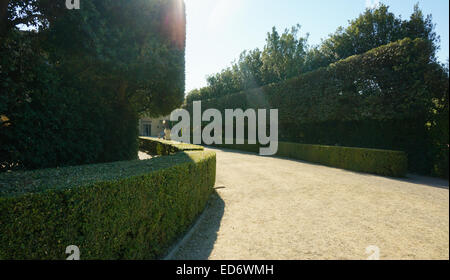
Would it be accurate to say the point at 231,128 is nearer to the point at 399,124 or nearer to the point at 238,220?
the point at 399,124

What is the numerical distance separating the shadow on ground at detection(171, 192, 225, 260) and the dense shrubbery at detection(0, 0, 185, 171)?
392 centimetres

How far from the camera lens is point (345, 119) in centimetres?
1364

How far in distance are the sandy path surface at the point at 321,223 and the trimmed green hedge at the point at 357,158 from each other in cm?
246

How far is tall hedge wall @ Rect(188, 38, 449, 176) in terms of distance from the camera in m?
10.0

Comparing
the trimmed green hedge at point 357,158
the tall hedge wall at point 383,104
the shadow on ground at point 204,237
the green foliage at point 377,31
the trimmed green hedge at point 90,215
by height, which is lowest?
the shadow on ground at point 204,237

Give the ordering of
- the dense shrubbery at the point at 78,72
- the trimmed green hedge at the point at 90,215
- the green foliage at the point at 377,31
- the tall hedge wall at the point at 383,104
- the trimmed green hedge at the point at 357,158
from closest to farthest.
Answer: the trimmed green hedge at the point at 90,215
the dense shrubbery at the point at 78,72
the trimmed green hedge at the point at 357,158
the tall hedge wall at the point at 383,104
the green foliage at the point at 377,31

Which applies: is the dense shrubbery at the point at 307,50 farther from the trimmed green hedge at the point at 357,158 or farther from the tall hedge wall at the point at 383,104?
the trimmed green hedge at the point at 357,158

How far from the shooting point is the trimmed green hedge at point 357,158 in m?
9.54

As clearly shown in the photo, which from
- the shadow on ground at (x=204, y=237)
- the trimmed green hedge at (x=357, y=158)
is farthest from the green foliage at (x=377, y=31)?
the shadow on ground at (x=204, y=237)

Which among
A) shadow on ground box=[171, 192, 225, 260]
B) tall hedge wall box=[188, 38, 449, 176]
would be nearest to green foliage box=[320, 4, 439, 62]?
tall hedge wall box=[188, 38, 449, 176]

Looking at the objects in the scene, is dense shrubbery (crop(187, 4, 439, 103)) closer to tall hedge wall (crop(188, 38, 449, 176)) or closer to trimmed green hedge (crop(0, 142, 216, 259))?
tall hedge wall (crop(188, 38, 449, 176))

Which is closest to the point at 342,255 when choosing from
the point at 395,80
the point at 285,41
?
the point at 395,80

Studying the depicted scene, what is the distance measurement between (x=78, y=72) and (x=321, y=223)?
7.16 meters

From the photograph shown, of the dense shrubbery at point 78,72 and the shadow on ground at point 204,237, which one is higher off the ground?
the dense shrubbery at point 78,72
